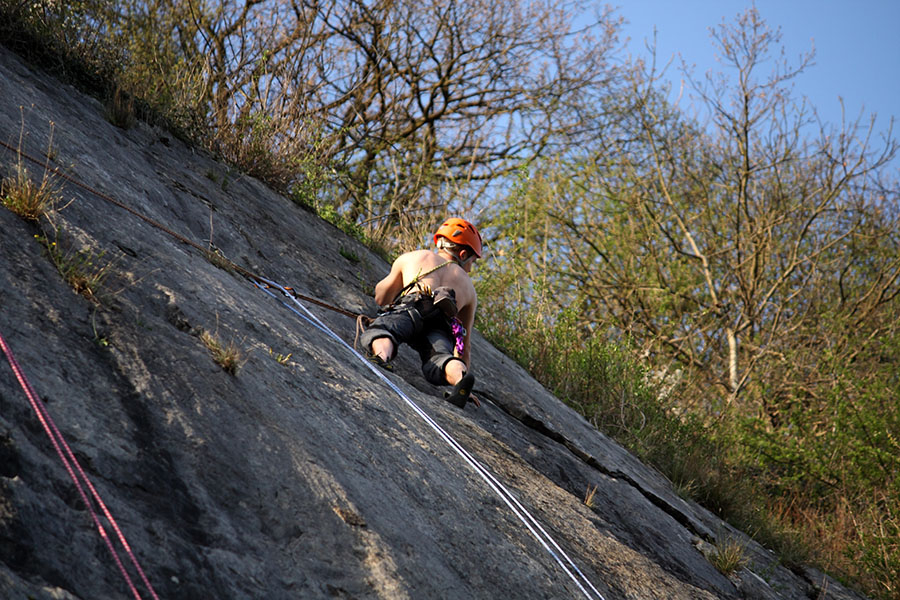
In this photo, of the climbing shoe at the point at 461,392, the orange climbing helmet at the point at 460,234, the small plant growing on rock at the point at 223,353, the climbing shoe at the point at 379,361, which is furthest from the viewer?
the orange climbing helmet at the point at 460,234

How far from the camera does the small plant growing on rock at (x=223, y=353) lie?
2672 millimetres

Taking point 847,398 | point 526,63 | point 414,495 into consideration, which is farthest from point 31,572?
point 526,63

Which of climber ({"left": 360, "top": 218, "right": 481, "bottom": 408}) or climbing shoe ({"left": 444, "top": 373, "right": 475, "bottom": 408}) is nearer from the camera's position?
climbing shoe ({"left": 444, "top": 373, "right": 475, "bottom": 408})

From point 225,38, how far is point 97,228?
766 cm

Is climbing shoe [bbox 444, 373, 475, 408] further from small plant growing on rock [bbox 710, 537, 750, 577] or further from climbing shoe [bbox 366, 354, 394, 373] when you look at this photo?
small plant growing on rock [bbox 710, 537, 750, 577]

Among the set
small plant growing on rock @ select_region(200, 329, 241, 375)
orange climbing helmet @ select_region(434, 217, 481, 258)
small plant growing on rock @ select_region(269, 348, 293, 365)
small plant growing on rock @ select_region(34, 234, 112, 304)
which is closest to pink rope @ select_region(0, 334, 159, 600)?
small plant growing on rock @ select_region(34, 234, 112, 304)

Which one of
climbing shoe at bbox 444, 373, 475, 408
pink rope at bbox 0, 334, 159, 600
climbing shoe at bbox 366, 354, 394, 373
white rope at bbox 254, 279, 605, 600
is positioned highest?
climbing shoe at bbox 444, 373, 475, 408

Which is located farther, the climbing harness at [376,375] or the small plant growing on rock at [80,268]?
the small plant growing on rock at [80,268]

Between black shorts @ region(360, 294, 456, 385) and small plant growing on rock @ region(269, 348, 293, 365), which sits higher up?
black shorts @ region(360, 294, 456, 385)

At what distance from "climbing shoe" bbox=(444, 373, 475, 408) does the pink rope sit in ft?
7.62

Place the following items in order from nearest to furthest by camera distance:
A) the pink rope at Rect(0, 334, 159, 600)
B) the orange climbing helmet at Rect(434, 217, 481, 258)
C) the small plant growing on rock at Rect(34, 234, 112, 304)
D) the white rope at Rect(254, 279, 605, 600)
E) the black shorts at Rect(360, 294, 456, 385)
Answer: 1. the pink rope at Rect(0, 334, 159, 600)
2. the small plant growing on rock at Rect(34, 234, 112, 304)
3. the white rope at Rect(254, 279, 605, 600)
4. the black shorts at Rect(360, 294, 456, 385)
5. the orange climbing helmet at Rect(434, 217, 481, 258)

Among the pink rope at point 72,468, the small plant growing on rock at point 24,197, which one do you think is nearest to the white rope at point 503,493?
the small plant growing on rock at point 24,197

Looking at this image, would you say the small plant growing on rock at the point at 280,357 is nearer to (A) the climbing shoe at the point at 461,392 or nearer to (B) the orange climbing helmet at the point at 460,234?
(A) the climbing shoe at the point at 461,392

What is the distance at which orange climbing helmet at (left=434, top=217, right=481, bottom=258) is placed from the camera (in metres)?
5.12
